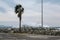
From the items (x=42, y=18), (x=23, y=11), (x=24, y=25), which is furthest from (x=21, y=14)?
(x=42, y=18)

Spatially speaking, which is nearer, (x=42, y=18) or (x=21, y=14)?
(x=42, y=18)

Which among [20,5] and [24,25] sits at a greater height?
[20,5]

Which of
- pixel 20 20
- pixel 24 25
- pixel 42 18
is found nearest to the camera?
pixel 42 18

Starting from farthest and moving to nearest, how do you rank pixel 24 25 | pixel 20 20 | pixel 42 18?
pixel 24 25 → pixel 20 20 → pixel 42 18

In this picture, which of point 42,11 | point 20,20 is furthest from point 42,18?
point 20,20

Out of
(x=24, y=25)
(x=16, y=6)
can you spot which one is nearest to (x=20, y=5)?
(x=16, y=6)

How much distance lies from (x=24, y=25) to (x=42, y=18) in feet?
43.9

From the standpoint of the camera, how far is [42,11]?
57.1 m

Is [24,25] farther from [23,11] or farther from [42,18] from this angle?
[42,18]

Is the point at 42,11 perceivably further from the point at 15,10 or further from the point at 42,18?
the point at 15,10

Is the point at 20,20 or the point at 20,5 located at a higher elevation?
the point at 20,5

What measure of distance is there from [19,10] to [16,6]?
2.36 metres

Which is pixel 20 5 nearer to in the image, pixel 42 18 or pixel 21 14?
pixel 21 14

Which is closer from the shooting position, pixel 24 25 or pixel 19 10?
pixel 19 10
